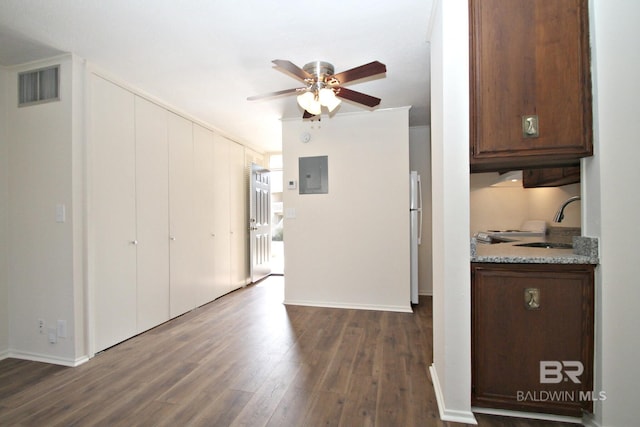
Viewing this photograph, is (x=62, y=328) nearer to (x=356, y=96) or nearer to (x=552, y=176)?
(x=356, y=96)

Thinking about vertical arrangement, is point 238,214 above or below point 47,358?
above

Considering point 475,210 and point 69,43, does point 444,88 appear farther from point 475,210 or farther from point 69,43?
point 69,43

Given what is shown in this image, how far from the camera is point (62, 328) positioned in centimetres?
220

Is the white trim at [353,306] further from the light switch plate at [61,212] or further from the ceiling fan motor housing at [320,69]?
the ceiling fan motor housing at [320,69]

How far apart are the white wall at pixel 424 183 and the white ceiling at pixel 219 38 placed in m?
1.36

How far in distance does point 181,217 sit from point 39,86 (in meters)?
1.65

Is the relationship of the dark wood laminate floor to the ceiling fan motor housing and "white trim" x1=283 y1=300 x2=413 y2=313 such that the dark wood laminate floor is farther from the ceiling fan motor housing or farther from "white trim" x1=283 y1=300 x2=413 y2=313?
the ceiling fan motor housing

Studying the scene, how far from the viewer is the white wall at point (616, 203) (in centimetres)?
130

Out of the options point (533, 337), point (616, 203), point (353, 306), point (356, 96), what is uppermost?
point (356, 96)

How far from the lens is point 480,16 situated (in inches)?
57.6

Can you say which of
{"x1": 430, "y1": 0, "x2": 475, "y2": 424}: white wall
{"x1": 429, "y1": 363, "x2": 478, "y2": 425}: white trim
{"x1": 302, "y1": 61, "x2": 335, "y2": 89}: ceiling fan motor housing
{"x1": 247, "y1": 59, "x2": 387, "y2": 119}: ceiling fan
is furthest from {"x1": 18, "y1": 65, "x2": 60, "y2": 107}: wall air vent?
{"x1": 429, "y1": 363, "x2": 478, "y2": 425}: white trim

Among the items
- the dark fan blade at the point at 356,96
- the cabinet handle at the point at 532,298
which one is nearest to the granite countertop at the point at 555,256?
the cabinet handle at the point at 532,298

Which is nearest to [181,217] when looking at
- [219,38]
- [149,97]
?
[149,97]

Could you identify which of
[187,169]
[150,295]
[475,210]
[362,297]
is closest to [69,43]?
[187,169]
